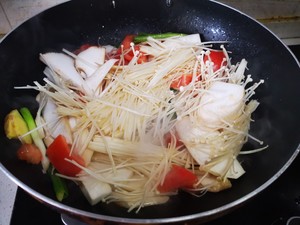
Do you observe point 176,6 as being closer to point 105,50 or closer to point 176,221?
point 105,50

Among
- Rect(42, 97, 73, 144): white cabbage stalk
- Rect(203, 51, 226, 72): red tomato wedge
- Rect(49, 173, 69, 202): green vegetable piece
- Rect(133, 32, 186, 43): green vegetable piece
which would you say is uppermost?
Rect(133, 32, 186, 43): green vegetable piece

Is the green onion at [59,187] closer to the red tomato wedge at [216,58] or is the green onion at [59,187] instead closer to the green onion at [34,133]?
the green onion at [34,133]

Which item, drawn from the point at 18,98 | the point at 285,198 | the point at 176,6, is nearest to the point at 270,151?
the point at 285,198

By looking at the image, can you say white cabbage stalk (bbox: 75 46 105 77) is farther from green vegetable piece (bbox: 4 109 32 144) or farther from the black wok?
green vegetable piece (bbox: 4 109 32 144)

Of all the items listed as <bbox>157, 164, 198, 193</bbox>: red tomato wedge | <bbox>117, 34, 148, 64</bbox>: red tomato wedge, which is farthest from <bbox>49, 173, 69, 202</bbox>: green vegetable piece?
<bbox>117, 34, 148, 64</bbox>: red tomato wedge

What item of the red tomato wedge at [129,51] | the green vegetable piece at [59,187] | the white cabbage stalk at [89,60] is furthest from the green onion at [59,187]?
the red tomato wedge at [129,51]

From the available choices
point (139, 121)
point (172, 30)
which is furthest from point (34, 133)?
point (172, 30)

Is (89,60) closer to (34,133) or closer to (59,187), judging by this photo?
(34,133)
